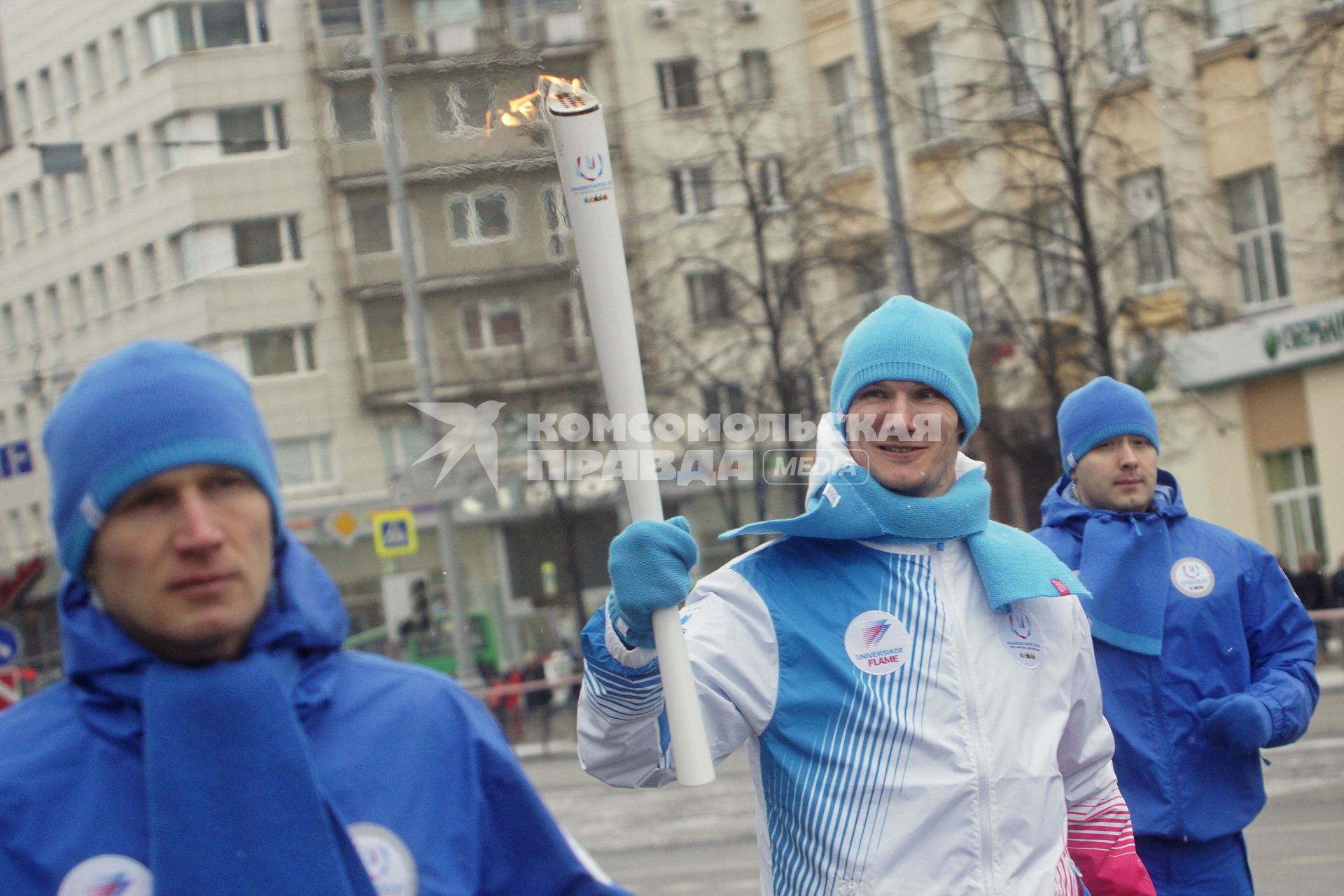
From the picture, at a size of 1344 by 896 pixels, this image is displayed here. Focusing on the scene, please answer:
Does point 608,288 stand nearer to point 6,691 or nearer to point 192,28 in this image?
point 6,691

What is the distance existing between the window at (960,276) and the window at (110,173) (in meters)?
15.1

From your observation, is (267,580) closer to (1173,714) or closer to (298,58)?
(1173,714)

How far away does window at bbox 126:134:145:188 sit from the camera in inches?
1085

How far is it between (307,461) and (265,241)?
365 cm

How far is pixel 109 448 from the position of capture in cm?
173

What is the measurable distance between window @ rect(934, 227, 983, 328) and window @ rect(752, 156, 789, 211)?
178 centimetres

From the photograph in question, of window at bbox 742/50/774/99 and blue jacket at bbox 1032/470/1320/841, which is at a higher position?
window at bbox 742/50/774/99

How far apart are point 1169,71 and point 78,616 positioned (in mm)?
19489

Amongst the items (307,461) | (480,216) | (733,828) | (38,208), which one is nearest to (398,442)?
(307,461)

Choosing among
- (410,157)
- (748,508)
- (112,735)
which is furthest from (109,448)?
(748,508)

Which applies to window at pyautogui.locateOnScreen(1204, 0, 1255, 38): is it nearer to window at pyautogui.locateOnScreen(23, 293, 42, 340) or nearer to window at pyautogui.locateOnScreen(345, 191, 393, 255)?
window at pyautogui.locateOnScreen(345, 191, 393, 255)

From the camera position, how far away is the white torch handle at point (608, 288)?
2369 millimetres

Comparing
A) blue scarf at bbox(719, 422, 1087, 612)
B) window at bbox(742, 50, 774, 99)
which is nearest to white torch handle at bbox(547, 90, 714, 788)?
blue scarf at bbox(719, 422, 1087, 612)

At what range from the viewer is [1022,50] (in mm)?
16688
